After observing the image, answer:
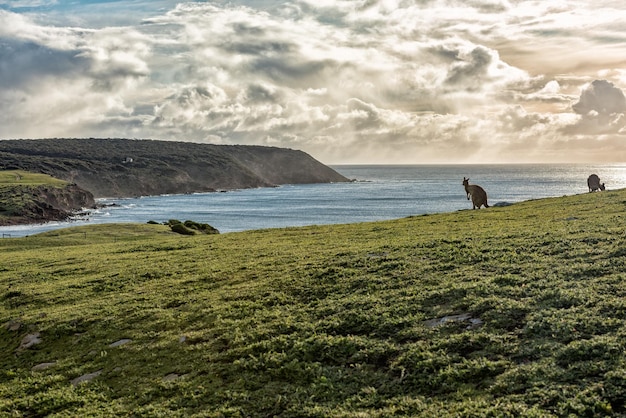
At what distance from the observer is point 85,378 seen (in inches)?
632

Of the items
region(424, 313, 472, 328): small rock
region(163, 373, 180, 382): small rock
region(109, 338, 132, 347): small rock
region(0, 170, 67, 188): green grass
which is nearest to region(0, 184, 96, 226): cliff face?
region(0, 170, 67, 188): green grass

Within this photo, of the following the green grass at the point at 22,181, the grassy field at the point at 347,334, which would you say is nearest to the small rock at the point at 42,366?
the grassy field at the point at 347,334

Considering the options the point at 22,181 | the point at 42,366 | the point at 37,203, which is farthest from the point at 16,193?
the point at 42,366

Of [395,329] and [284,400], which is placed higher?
[395,329]

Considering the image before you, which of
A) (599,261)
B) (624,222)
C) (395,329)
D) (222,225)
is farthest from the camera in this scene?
(222,225)

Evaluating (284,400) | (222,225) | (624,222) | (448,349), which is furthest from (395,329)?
(222,225)

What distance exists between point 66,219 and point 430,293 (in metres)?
150

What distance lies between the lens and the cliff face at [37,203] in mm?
136375

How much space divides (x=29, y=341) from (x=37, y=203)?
146486 millimetres

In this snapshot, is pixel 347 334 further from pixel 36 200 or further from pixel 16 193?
pixel 16 193

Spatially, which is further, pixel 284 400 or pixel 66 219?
pixel 66 219

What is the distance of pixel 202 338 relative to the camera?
56.3 ft

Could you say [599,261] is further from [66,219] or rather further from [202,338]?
[66,219]

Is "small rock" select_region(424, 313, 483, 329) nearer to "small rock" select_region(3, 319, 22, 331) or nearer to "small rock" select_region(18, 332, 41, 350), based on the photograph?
"small rock" select_region(18, 332, 41, 350)
